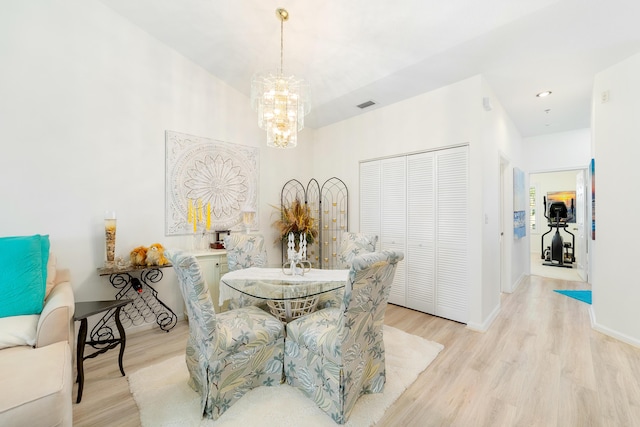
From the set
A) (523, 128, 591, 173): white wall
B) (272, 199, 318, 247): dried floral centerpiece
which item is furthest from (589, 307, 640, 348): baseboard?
(272, 199, 318, 247): dried floral centerpiece

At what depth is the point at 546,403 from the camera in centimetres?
179

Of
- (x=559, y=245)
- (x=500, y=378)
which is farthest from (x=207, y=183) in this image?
(x=559, y=245)

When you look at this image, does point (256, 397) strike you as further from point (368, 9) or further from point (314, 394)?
point (368, 9)

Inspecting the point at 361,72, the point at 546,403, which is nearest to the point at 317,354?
the point at 546,403

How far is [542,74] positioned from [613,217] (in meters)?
1.70

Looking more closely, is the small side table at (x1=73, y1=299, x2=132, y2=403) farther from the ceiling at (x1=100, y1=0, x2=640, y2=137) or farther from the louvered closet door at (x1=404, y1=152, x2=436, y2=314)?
the louvered closet door at (x1=404, y1=152, x2=436, y2=314)

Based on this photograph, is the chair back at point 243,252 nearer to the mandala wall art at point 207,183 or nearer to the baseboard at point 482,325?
the mandala wall art at point 207,183

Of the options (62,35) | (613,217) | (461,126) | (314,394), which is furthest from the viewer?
(461,126)

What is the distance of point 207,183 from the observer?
11.3 ft

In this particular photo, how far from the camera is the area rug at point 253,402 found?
1.63m

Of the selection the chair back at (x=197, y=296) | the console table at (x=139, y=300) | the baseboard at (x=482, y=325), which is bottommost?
the baseboard at (x=482, y=325)

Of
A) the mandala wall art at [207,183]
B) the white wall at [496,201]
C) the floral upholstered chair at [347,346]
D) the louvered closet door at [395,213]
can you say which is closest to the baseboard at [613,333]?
the white wall at [496,201]

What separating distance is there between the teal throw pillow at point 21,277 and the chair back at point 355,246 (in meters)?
2.46

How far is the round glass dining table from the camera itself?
6.43ft
